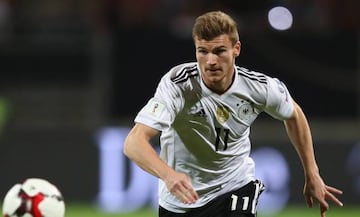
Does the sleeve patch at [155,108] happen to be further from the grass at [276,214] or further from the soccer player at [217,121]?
the grass at [276,214]

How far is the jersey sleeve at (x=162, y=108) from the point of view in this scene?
18.6 feet

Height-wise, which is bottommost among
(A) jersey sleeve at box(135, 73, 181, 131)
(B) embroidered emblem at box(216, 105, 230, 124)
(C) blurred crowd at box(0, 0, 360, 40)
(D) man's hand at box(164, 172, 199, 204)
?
(C) blurred crowd at box(0, 0, 360, 40)

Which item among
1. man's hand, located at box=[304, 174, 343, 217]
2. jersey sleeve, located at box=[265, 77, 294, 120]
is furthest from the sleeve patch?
man's hand, located at box=[304, 174, 343, 217]

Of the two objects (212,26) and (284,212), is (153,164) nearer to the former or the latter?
(212,26)

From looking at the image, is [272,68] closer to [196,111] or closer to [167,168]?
[196,111]

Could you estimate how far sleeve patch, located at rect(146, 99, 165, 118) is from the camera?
5.71m

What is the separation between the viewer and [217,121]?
20.3 ft

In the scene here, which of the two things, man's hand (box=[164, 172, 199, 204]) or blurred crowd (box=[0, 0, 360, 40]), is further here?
blurred crowd (box=[0, 0, 360, 40])

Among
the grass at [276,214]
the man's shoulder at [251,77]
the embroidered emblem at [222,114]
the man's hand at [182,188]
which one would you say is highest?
the man's shoulder at [251,77]

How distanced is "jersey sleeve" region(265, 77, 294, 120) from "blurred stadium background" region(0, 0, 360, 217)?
5.61 meters

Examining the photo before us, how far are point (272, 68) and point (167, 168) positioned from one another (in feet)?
25.1

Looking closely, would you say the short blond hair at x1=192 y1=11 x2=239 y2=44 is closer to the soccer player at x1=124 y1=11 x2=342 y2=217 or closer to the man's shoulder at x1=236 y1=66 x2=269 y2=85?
the soccer player at x1=124 y1=11 x2=342 y2=217

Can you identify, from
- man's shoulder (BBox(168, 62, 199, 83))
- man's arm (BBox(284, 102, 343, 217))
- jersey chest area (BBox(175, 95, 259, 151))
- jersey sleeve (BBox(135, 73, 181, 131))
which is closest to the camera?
jersey sleeve (BBox(135, 73, 181, 131))

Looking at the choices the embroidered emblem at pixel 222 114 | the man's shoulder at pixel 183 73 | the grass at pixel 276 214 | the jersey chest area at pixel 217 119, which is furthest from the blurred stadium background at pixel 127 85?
the man's shoulder at pixel 183 73
